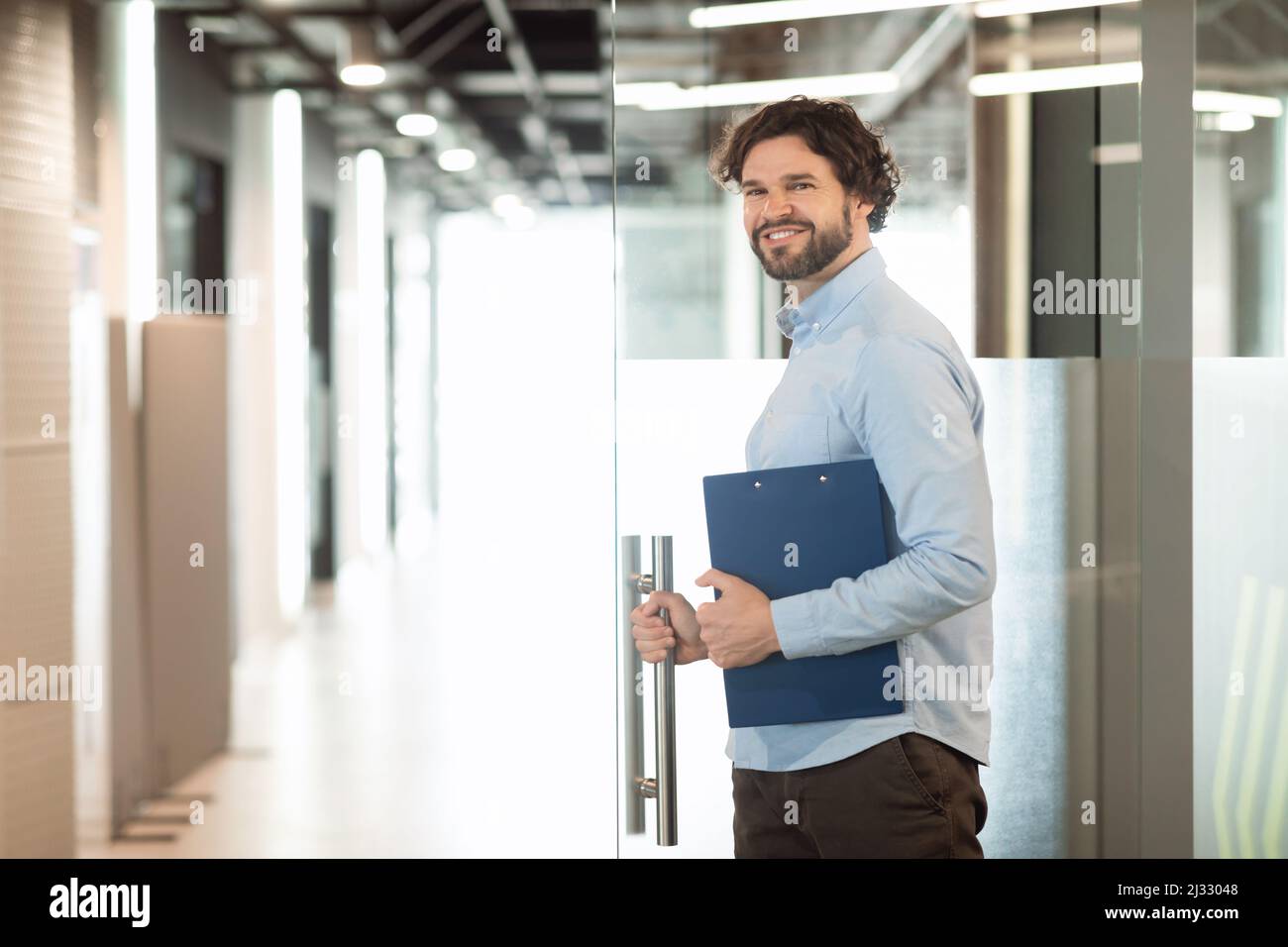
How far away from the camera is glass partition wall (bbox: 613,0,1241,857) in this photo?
2.58 meters

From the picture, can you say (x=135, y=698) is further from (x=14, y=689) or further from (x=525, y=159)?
(x=525, y=159)

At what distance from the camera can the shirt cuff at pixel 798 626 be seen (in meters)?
2.22

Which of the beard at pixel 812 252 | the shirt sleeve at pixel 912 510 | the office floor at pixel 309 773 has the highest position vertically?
the beard at pixel 812 252

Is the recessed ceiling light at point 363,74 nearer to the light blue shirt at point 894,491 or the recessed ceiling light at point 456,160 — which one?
the recessed ceiling light at point 456,160

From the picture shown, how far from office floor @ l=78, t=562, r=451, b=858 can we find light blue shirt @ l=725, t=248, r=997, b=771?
1.29 m

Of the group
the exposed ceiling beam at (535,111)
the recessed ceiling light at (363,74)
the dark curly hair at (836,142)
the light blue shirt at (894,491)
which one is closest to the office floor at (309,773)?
the light blue shirt at (894,491)

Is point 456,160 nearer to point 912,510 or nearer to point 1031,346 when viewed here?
point 1031,346

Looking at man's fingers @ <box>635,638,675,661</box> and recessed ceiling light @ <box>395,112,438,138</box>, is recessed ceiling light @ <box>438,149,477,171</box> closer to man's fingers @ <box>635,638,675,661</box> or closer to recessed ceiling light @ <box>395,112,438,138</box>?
recessed ceiling light @ <box>395,112,438,138</box>

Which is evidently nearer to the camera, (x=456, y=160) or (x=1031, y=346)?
(x=1031, y=346)

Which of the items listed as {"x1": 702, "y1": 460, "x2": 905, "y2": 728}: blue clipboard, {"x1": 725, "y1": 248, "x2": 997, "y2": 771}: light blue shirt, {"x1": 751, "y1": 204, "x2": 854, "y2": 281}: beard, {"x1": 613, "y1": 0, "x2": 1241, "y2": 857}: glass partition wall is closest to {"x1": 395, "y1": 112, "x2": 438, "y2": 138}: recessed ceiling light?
{"x1": 613, "y1": 0, "x2": 1241, "y2": 857}: glass partition wall

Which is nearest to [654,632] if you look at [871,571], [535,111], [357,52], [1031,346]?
[871,571]

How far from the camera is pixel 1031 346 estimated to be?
259 centimetres

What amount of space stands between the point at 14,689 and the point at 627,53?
2.29m

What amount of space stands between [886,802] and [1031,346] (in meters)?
1.13
